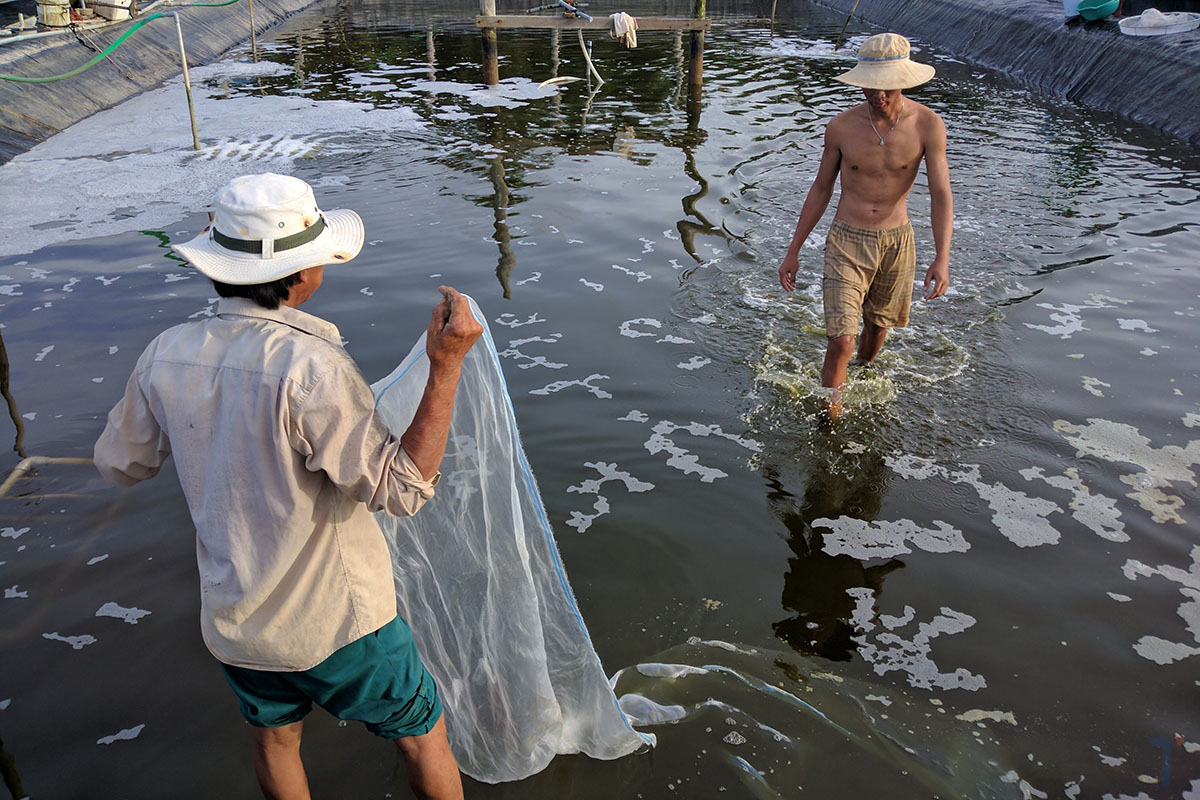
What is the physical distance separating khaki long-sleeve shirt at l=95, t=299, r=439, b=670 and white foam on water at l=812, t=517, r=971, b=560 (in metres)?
2.74

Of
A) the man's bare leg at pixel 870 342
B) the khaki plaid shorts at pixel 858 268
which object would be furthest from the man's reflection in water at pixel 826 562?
the man's bare leg at pixel 870 342

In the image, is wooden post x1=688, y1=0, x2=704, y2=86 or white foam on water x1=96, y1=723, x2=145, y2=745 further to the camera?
wooden post x1=688, y1=0, x2=704, y2=86

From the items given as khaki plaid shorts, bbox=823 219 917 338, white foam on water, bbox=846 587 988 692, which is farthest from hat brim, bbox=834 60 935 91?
white foam on water, bbox=846 587 988 692

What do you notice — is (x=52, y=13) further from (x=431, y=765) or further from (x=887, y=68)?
(x=431, y=765)

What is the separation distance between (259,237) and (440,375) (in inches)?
21.9

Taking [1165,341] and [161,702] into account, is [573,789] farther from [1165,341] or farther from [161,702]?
[1165,341]

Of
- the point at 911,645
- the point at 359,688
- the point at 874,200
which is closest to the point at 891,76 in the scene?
the point at 874,200

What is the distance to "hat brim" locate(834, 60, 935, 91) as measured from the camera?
4.41 m

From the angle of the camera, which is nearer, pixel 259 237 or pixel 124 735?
pixel 259 237

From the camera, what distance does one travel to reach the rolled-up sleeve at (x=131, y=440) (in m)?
2.08

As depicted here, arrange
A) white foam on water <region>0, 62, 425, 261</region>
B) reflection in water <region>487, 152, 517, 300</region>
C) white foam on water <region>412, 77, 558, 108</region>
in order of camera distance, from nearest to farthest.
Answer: reflection in water <region>487, 152, 517, 300</region>, white foam on water <region>0, 62, 425, 261</region>, white foam on water <region>412, 77, 558, 108</region>

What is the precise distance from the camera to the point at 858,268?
499 cm

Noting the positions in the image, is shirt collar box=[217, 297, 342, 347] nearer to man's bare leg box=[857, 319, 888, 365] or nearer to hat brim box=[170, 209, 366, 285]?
hat brim box=[170, 209, 366, 285]

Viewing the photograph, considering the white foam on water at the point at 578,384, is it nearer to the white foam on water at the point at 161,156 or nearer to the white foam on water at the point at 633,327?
the white foam on water at the point at 633,327
